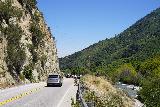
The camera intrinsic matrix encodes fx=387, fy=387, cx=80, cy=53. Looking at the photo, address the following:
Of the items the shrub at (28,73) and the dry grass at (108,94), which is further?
the shrub at (28,73)

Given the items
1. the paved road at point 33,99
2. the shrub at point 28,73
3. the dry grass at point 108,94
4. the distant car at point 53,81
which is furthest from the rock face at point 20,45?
the paved road at point 33,99

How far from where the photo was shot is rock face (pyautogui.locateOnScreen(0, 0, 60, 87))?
180 feet

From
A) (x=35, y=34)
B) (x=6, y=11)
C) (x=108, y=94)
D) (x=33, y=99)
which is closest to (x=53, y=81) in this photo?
(x=108, y=94)

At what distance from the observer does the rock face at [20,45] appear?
54.9 metres

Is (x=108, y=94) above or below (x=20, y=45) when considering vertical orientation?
below

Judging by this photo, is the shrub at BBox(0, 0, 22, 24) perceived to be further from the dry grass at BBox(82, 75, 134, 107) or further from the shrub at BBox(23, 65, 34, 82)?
the dry grass at BBox(82, 75, 134, 107)

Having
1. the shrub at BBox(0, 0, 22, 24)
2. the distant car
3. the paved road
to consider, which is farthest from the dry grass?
the shrub at BBox(0, 0, 22, 24)

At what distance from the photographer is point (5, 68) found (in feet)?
175

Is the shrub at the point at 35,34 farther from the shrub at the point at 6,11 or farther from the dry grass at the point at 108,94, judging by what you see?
Answer: the dry grass at the point at 108,94

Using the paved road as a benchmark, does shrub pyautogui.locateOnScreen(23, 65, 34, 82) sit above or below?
above

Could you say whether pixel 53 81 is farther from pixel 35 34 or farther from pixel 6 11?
pixel 35 34

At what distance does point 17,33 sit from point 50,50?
36.4 metres

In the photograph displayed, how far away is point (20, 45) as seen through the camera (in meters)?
62.0

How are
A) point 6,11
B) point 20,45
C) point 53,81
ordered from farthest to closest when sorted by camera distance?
1. point 20,45
2. point 6,11
3. point 53,81
